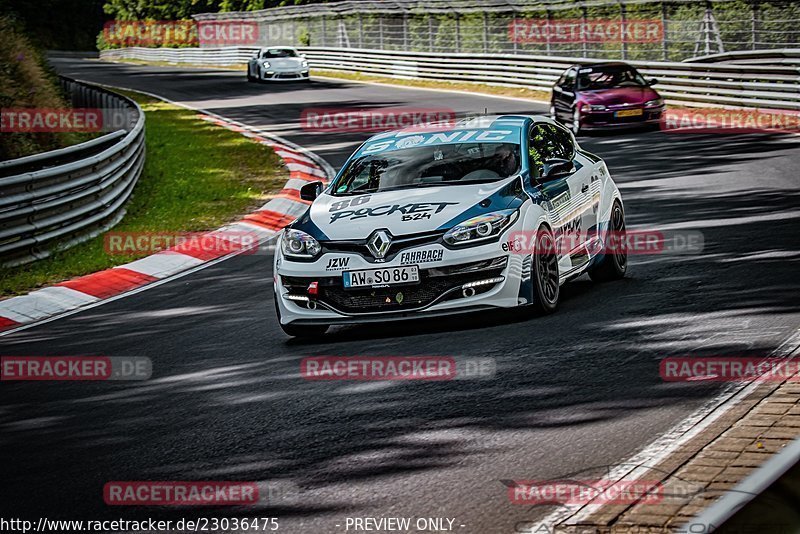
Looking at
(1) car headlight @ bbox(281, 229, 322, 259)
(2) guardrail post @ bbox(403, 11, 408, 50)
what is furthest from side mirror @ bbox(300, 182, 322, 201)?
(2) guardrail post @ bbox(403, 11, 408, 50)

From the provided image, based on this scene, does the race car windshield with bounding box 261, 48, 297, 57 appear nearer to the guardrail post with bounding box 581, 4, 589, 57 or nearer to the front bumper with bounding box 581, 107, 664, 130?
the guardrail post with bounding box 581, 4, 589, 57

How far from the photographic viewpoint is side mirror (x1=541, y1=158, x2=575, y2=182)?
9.09 m

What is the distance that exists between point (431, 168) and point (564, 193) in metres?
1.07

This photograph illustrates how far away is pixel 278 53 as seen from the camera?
146 ft

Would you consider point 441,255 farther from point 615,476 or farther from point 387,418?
point 615,476

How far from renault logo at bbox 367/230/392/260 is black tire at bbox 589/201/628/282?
2269 mm

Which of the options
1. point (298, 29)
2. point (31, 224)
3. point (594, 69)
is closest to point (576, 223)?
point (31, 224)

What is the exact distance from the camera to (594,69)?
2450cm

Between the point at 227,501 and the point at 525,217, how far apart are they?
3930 mm

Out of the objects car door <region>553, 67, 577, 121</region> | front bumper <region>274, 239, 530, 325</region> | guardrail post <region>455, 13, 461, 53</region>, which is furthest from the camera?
guardrail post <region>455, 13, 461, 53</region>

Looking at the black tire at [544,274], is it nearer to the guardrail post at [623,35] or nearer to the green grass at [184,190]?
the green grass at [184,190]

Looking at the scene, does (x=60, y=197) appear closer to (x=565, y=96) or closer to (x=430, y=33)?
(x=565, y=96)

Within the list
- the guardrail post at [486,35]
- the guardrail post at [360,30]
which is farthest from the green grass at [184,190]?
the guardrail post at [360,30]

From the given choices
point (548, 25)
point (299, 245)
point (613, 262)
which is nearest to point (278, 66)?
point (548, 25)
